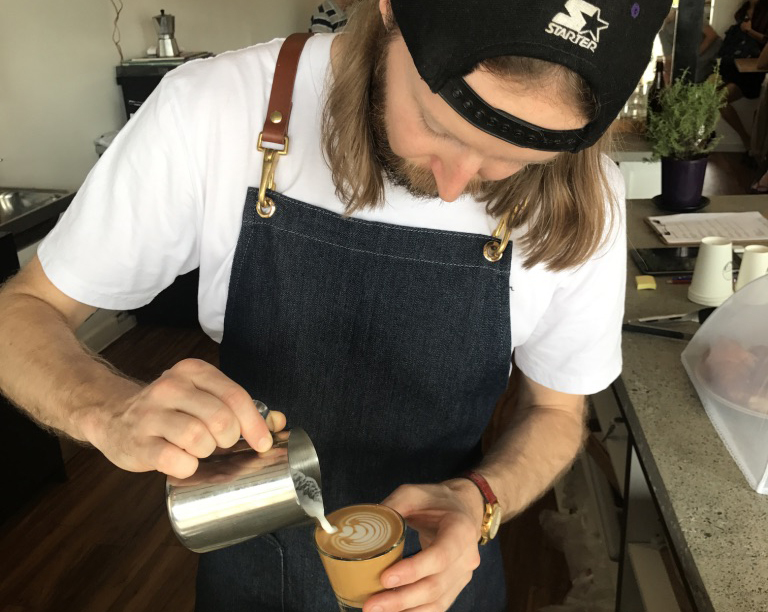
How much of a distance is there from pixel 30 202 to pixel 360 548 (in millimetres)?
2863

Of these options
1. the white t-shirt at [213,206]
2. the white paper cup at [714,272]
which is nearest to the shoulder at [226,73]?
the white t-shirt at [213,206]

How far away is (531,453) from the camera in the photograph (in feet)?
4.11

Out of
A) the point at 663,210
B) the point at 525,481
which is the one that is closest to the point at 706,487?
the point at 525,481

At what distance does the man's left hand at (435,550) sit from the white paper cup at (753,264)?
1.10 m

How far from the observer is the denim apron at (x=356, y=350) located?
115cm

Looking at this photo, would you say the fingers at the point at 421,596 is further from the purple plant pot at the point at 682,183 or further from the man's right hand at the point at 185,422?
the purple plant pot at the point at 682,183

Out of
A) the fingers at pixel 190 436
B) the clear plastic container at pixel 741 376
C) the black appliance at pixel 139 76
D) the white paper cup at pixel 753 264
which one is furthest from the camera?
the black appliance at pixel 139 76

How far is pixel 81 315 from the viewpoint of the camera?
1163 millimetres

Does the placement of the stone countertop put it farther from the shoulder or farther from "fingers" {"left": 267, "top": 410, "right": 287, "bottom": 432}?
the shoulder

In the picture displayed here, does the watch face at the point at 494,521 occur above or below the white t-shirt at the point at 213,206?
below

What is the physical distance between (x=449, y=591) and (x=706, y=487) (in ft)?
1.97

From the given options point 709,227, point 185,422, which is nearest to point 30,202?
point 709,227

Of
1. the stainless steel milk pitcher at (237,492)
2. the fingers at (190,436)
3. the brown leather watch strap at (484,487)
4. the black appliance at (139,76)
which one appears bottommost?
the black appliance at (139,76)

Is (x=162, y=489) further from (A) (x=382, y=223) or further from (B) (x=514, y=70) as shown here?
(B) (x=514, y=70)
